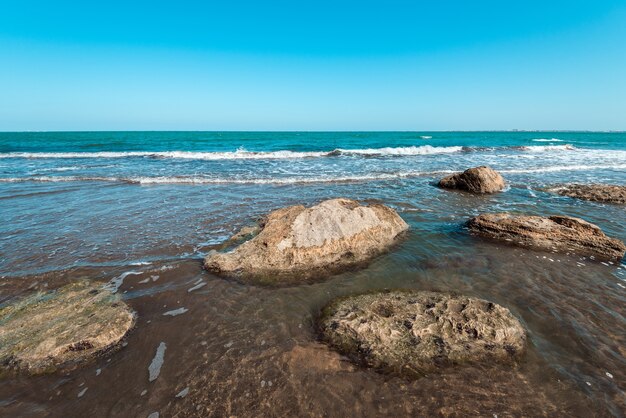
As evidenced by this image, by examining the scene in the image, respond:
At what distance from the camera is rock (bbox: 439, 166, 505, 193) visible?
11148 mm

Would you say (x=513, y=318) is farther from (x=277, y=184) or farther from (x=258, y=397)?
(x=277, y=184)

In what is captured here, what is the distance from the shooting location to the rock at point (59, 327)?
315cm

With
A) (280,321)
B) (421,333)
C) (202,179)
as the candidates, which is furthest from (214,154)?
(421,333)

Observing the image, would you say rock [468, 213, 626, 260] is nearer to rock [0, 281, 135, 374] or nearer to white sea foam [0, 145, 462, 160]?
rock [0, 281, 135, 374]

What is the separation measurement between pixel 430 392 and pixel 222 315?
8.38ft

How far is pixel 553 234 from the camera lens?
602cm

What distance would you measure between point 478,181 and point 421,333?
9.68 metres

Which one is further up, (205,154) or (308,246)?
(205,154)

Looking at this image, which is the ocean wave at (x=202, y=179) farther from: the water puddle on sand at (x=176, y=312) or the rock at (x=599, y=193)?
the water puddle on sand at (x=176, y=312)

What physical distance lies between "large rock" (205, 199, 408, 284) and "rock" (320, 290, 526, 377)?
127 cm

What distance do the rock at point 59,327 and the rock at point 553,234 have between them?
272 inches

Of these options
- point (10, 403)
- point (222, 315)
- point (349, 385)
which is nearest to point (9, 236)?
point (10, 403)

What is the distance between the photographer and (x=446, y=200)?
32.7 ft

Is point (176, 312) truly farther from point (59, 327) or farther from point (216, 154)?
point (216, 154)
